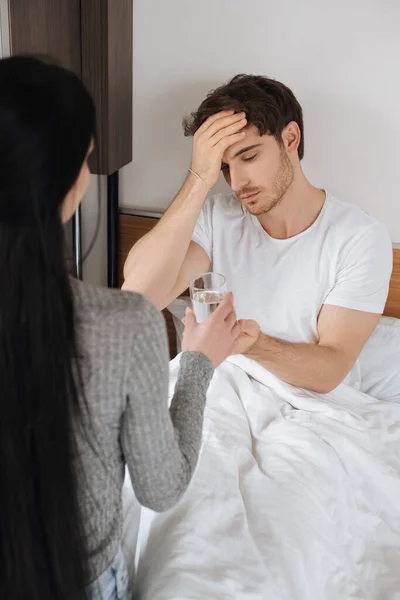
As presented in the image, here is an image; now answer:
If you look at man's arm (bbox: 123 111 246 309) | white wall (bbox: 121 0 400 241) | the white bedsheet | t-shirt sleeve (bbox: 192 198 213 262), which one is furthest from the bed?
white wall (bbox: 121 0 400 241)

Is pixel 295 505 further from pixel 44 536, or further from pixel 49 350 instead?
pixel 49 350

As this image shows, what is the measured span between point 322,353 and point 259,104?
65cm

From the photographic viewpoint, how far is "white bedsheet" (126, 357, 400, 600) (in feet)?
3.69

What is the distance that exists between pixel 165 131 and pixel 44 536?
5.56 ft

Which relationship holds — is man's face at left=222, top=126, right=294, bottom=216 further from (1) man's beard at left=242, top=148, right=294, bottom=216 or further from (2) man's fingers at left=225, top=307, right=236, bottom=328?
→ (2) man's fingers at left=225, top=307, right=236, bottom=328

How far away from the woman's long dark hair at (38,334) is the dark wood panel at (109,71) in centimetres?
130

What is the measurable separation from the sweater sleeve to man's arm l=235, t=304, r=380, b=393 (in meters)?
0.74

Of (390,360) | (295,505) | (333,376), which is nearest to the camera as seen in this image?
(295,505)

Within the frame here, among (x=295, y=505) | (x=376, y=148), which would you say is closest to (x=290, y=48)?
(x=376, y=148)

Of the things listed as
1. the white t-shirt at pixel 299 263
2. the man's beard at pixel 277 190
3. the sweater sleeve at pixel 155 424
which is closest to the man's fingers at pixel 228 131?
the man's beard at pixel 277 190

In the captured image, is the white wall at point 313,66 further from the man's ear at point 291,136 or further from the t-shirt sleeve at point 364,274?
the t-shirt sleeve at point 364,274

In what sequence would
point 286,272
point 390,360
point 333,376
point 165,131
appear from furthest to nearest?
point 165,131
point 390,360
point 286,272
point 333,376

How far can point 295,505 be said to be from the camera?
1.31 metres

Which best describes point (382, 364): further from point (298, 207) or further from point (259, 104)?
point (259, 104)
